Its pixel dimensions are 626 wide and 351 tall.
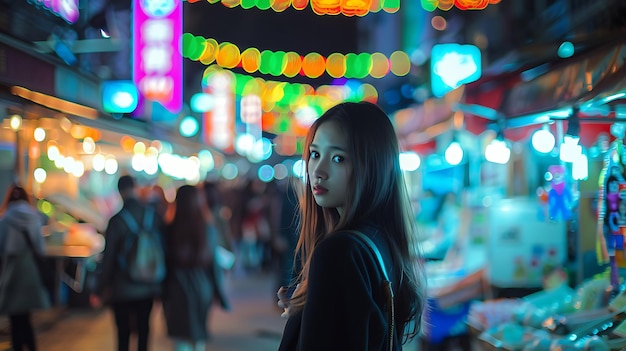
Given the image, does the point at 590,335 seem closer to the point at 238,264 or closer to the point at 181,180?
the point at 238,264

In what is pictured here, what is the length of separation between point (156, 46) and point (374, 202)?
10.3 metres

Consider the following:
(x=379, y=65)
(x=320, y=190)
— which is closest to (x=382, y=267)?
(x=320, y=190)

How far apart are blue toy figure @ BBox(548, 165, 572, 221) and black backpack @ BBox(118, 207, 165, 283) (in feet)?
12.1

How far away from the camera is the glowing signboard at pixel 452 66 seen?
995cm

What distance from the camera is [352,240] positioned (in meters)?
1.81

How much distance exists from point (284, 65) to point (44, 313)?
1696 cm

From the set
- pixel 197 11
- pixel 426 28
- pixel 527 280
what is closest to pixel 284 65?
pixel 197 11

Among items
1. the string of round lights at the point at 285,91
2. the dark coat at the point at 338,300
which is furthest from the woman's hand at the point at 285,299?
the string of round lights at the point at 285,91

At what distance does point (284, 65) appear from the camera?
22.2 m

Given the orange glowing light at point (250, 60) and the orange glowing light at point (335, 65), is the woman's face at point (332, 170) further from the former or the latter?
the orange glowing light at point (250, 60)

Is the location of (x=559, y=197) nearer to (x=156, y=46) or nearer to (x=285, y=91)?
(x=156, y=46)

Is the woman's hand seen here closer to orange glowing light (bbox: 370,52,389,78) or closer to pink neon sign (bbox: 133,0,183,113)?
pink neon sign (bbox: 133,0,183,113)

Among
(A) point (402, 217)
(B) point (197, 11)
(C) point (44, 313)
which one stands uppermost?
(B) point (197, 11)

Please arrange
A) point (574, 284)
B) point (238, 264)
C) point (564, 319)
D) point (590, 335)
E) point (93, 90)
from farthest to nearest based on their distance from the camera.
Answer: point (238, 264) → point (93, 90) → point (574, 284) → point (564, 319) → point (590, 335)
